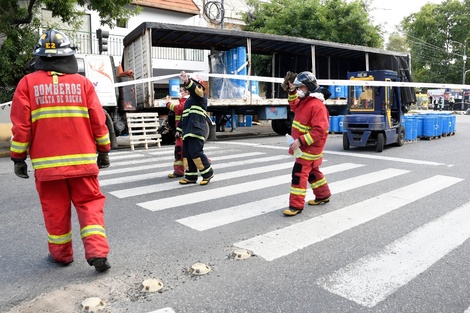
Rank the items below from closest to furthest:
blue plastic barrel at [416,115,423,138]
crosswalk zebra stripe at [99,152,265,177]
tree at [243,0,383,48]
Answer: crosswalk zebra stripe at [99,152,265,177] → blue plastic barrel at [416,115,423,138] → tree at [243,0,383,48]

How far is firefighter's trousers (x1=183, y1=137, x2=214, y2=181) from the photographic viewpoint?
702 centimetres

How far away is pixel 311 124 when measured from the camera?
538cm

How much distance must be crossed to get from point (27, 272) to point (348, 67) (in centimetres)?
2188

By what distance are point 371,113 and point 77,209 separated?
10.0 meters

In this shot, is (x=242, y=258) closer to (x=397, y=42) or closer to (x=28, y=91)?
(x=28, y=91)

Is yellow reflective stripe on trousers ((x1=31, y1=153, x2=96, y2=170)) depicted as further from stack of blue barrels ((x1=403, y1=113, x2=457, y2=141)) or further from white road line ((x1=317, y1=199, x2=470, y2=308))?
stack of blue barrels ((x1=403, y1=113, x2=457, y2=141))

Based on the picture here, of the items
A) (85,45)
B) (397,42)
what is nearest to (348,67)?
(85,45)

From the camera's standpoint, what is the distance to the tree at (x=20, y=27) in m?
12.4

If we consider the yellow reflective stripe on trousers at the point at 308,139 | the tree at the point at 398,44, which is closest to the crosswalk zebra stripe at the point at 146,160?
the yellow reflective stripe on trousers at the point at 308,139

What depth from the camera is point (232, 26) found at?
98.8 feet

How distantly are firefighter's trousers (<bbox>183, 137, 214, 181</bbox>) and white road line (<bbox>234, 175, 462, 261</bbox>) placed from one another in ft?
7.87

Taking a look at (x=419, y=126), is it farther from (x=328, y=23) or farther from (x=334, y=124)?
(x=328, y=23)

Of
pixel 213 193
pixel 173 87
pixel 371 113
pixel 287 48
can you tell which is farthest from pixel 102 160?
pixel 287 48

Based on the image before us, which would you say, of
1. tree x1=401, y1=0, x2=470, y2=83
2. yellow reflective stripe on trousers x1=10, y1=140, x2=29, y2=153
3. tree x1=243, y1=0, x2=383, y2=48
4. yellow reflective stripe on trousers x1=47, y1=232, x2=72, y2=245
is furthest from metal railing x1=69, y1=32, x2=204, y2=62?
tree x1=401, y1=0, x2=470, y2=83
